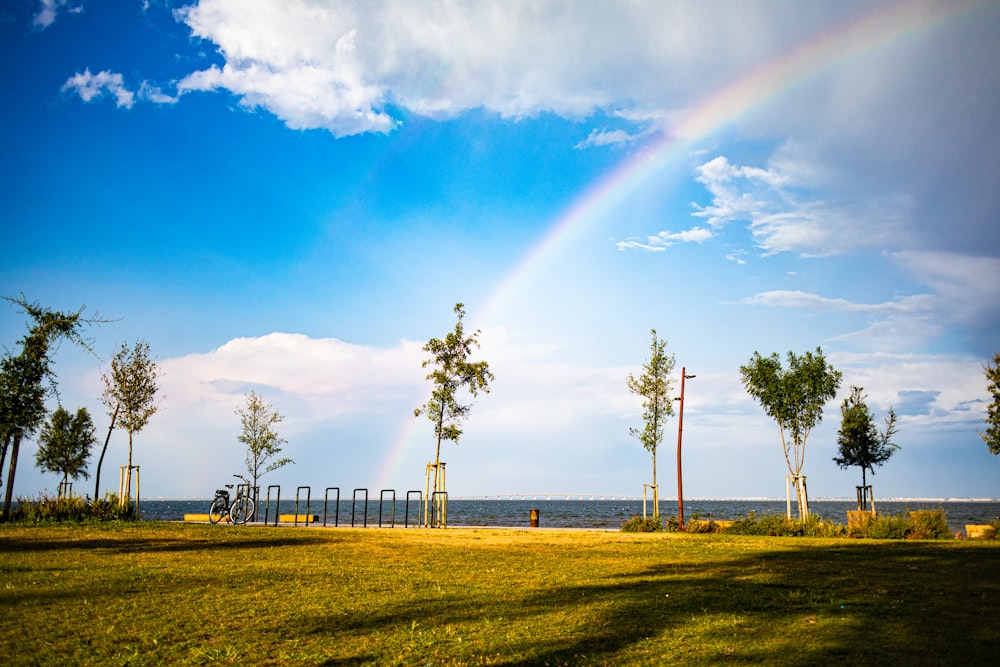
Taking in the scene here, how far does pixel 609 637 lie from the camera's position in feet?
Result: 26.3

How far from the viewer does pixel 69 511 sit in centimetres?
2752

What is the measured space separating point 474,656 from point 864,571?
34.9 ft

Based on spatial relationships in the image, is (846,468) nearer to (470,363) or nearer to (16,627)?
(470,363)

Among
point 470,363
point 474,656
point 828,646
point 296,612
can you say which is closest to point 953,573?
point 828,646

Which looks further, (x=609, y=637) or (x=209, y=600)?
(x=209, y=600)

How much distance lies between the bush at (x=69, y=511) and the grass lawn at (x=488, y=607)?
10079 mm

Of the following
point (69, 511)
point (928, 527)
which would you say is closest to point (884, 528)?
point (928, 527)

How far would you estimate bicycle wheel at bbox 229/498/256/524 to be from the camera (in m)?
33.1

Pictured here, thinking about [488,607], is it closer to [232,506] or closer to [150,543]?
[150,543]

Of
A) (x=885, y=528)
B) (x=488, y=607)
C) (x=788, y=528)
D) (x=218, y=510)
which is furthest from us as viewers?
(x=218, y=510)

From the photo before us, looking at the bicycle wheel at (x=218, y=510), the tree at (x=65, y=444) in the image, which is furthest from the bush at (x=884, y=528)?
the tree at (x=65, y=444)

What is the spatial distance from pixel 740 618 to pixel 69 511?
27321mm

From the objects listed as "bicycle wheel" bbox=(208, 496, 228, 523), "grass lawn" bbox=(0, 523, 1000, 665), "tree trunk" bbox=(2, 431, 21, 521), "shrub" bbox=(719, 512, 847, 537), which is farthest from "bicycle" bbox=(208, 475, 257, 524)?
"shrub" bbox=(719, 512, 847, 537)

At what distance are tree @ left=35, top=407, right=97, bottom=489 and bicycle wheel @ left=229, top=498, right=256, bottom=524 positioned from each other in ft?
97.3
